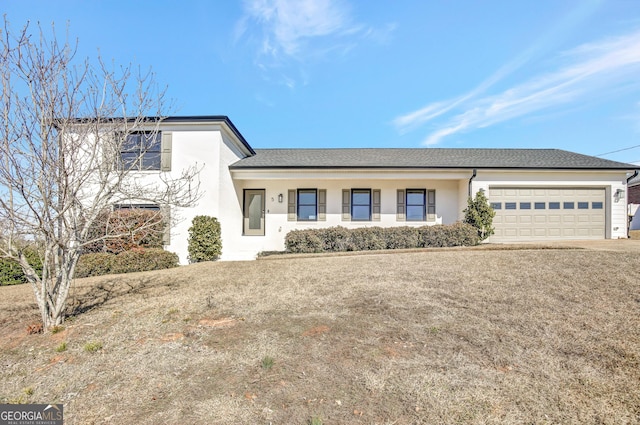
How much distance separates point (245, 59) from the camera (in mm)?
11500

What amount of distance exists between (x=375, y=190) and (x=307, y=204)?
127 inches

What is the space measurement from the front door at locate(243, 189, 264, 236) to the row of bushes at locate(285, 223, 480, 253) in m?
2.48

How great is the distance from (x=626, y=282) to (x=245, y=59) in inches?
502

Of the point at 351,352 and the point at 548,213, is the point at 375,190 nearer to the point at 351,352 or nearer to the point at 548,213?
the point at 548,213

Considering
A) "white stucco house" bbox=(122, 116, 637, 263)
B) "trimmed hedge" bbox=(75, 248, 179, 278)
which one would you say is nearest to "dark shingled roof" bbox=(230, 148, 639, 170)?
"white stucco house" bbox=(122, 116, 637, 263)

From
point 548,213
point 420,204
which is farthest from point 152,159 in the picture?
point 548,213

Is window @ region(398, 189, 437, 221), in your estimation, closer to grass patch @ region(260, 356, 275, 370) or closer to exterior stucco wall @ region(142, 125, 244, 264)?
exterior stucco wall @ region(142, 125, 244, 264)

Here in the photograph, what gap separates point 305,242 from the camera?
11477 mm

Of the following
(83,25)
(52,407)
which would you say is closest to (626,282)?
(52,407)

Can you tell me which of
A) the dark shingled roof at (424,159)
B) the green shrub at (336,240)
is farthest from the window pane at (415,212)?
the green shrub at (336,240)

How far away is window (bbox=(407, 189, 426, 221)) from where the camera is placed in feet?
44.7

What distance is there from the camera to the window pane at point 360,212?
13.6 m

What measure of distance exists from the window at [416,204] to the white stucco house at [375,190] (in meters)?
0.05

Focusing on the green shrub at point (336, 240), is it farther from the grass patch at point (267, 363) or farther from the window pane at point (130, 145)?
the grass patch at point (267, 363)
